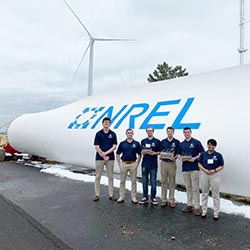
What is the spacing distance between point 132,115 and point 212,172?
3627 millimetres

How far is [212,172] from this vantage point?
17.7 ft

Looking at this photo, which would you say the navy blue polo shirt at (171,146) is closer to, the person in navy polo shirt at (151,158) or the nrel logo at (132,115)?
the person in navy polo shirt at (151,158)

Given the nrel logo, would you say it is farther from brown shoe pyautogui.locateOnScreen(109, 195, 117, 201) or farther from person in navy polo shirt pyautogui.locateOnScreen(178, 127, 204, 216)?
brown shoe pyautogui.locateOnScreen(109, 195, 117, 201)

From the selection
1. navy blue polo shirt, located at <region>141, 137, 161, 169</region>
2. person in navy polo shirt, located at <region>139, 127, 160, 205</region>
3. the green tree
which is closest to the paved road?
person in navy polo shirt, located at <region>139, 127, 160, 205</region>

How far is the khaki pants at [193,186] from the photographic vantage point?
5.72m

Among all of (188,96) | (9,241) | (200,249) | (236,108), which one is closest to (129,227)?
(200,249)

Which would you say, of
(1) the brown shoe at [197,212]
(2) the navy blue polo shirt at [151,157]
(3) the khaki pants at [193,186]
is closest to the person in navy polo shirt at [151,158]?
(2) the navy blue polo shirt at [151,157]

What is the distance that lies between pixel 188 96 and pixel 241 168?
208cm

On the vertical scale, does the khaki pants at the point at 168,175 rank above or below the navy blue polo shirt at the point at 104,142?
below

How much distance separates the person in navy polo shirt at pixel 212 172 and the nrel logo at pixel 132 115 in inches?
49.8

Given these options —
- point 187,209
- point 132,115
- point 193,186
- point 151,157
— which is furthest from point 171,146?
point 132,115

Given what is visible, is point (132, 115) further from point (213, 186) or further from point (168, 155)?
point (213, 186)

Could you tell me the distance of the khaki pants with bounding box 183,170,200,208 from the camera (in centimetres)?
572

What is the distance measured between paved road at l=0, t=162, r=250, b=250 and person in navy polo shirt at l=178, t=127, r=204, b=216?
0.84ft
